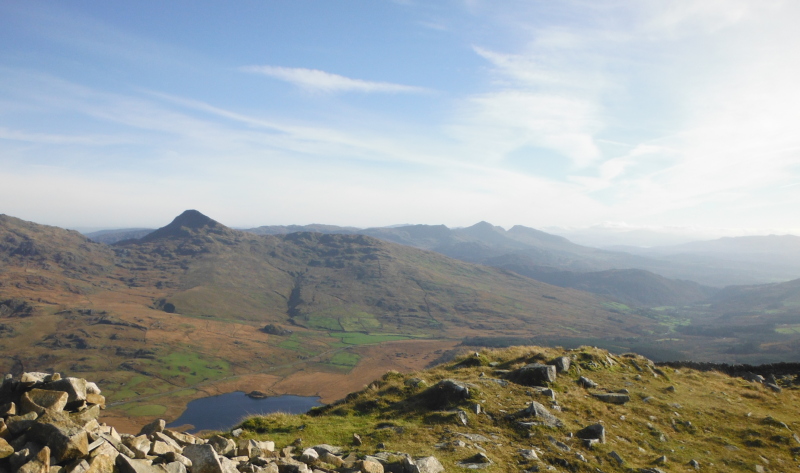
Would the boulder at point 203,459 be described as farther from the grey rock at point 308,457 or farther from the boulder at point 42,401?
the boulder at point 42,401

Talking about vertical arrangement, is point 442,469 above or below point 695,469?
above

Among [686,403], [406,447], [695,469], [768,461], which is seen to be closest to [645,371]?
[686,403]

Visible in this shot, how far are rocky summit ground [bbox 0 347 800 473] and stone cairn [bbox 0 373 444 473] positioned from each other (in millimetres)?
38

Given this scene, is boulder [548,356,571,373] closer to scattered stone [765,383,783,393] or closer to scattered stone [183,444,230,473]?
scattered stone [765,383,783,393]

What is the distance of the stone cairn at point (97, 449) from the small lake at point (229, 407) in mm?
156541

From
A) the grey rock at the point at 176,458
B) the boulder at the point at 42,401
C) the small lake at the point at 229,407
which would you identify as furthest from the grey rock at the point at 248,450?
the small lake at the point at 229,407

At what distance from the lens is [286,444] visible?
1675cm

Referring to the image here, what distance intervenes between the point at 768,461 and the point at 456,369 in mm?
17491

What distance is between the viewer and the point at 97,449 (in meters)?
10.4

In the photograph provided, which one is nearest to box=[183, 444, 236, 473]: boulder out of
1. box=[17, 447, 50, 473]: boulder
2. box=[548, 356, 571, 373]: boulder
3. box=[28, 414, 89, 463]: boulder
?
box=[28, 414, 89, 463]: boulder

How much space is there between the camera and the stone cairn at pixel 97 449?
976cm

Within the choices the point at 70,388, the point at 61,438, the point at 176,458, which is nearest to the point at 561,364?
the point at 176,458

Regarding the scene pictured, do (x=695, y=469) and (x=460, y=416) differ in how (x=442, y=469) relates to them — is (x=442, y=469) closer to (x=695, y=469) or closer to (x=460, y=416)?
(x=460, y=416)

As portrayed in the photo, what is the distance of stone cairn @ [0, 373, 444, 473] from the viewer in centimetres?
976
